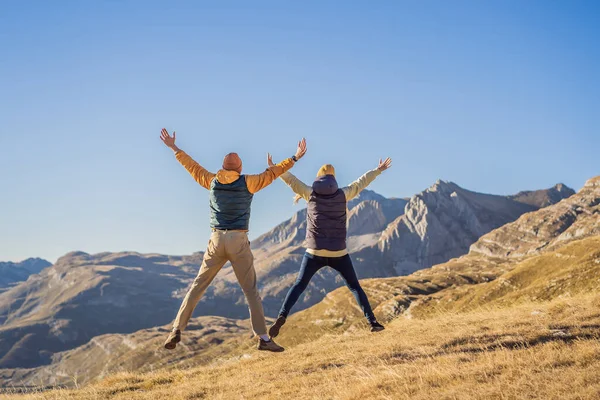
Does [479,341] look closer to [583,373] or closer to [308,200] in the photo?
[583,373]

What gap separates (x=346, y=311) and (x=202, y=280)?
128 meters

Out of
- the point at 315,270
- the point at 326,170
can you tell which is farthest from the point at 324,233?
the point at 326,170

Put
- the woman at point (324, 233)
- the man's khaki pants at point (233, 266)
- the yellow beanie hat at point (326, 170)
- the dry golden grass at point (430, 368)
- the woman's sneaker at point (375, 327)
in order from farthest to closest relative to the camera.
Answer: the yellow beanie hat at point (326, 170) < the woman's sneaker at point (375, 327) < the woman at point (324, 233) < the man's khaki pants at point (233, 266) < the dry golden grass at point (430, 368)

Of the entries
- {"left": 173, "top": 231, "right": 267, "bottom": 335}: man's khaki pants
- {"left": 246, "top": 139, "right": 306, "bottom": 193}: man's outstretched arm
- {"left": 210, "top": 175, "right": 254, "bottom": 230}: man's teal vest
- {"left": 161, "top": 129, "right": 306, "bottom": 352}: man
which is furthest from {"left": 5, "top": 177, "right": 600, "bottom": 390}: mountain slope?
{"left": 210, "top": 175, "right": 254, "bottom": 230}: man's teal vest

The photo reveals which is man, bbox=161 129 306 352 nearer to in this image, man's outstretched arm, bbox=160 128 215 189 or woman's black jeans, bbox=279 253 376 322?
man's outstretched arm, bbox=160 128 215 189

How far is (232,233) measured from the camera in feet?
35.4

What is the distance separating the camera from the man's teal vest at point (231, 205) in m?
10.9

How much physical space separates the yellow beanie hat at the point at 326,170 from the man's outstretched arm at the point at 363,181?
0.59m

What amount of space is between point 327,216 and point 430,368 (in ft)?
15.6

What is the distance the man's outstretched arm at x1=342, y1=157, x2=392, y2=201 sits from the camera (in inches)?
501

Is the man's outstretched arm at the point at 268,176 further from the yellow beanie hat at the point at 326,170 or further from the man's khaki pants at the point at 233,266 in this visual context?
the man's khaki pants at the point at 233,266

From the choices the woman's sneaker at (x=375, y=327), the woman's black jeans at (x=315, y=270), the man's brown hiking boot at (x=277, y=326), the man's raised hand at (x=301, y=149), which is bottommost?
the woman's sneaker at (x=375, y=327)

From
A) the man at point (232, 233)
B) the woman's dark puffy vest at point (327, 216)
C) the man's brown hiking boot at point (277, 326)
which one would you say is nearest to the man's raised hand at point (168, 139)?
the man at point (232, 233)

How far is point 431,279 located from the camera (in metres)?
145
